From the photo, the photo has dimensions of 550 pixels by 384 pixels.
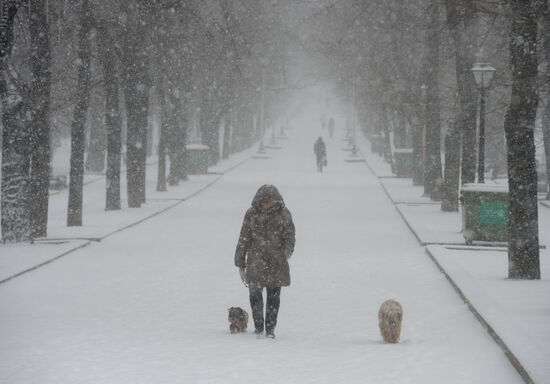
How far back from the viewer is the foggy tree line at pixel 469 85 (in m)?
14.7

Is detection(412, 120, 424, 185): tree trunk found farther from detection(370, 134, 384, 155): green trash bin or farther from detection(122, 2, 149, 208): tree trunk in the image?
detection(370, 134, 384, 155): green trash bin

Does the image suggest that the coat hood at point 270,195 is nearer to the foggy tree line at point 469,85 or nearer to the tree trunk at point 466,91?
the foggy tree line at point 469,85

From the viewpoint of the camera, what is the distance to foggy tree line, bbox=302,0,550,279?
1466 centimetres

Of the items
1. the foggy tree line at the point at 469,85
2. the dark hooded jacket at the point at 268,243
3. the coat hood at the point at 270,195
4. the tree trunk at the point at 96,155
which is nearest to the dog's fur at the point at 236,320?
the dark hooded jacket at the point at 268,243

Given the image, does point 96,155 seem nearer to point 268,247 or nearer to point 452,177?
point 452,177

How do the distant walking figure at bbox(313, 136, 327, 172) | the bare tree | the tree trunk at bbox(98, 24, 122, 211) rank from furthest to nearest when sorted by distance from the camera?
the distant walking figure at bbox(313, 136, 327, 172)
the tree trunk at bbox(98, 24, 122, 211)
the bare tree

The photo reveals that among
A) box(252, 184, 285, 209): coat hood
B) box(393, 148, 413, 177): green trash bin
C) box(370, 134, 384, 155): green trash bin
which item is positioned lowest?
box(252, 184, 285, 209): coat hood

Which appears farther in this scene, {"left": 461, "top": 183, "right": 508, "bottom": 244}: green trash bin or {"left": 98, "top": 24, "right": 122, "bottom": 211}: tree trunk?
{"left": 98, "top": 24, "right": 122, "bottom": 211}: tree trunk

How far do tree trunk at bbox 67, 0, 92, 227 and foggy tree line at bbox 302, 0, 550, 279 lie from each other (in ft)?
25.2

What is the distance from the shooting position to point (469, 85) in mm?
25781

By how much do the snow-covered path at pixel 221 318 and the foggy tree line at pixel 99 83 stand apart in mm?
2146

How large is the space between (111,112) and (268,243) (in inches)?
717

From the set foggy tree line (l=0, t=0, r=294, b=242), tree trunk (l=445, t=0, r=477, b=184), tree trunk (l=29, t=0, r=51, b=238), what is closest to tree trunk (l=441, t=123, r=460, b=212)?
tree trunk (l=445, t=0, r=477, b=184)

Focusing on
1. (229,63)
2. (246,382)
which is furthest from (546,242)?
(229,63)
